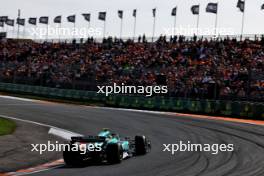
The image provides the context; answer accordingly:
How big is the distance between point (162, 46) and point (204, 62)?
27.0 feet

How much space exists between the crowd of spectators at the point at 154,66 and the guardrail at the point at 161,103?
54 centimetres

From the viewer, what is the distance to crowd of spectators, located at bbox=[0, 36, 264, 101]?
33344 millimetres

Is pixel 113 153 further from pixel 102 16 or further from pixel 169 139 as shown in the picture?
pixel 102 16

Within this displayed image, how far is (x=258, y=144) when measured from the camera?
19.3m

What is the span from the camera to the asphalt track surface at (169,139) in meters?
13.2

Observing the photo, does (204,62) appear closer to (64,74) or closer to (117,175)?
(64,74)

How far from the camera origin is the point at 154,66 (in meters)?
41.3

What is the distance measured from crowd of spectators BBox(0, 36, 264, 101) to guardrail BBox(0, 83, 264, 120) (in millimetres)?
536

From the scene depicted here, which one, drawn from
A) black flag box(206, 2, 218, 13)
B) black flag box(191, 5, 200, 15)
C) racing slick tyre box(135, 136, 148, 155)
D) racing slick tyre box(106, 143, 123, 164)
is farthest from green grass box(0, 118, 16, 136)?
black flag box(191, 5, 200, 15)

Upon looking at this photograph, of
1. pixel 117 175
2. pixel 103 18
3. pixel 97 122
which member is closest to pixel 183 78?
pixel 97 122

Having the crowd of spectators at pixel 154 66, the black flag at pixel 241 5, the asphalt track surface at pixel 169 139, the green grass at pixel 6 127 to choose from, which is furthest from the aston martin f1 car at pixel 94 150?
the black flag at pixel 241 5

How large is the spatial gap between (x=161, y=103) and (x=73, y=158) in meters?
Result: 23.3

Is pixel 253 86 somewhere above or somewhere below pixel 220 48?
below

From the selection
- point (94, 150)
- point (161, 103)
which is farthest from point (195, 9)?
point (94, 150)
